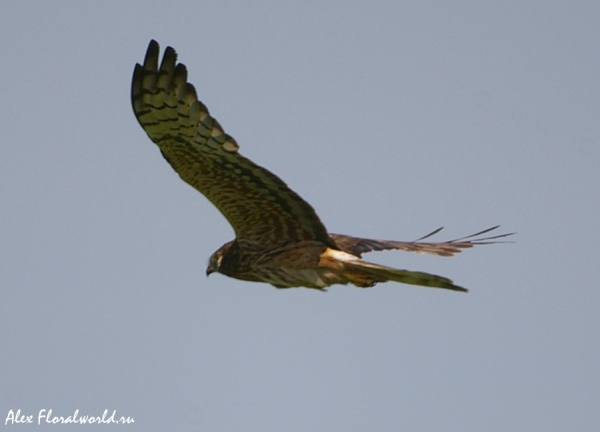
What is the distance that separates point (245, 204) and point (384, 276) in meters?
1.29

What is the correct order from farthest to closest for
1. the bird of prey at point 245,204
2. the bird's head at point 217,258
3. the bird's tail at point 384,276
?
the bird's head at point 217,258, the bird of prey at point 245,204, the bird's tail at point 384,276

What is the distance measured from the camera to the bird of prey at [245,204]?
852 cm

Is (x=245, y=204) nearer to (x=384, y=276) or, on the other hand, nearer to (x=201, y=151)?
(x=201, y=151)

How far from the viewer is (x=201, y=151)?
8633 millimetres

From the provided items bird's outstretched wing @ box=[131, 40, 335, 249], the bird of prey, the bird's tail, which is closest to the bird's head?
the bird of prey

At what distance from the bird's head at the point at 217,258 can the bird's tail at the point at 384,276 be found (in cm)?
122

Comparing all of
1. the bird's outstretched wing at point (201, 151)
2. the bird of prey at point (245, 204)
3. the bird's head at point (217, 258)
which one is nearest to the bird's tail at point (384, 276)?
the bird of prey at point (245, 204)

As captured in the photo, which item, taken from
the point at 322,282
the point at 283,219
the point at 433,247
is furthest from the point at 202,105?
Answer: the point at 433,247

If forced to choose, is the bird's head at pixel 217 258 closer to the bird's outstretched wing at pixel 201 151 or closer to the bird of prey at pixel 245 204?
the bird of prey at pixel 245 204

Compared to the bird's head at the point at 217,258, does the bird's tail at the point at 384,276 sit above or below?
below

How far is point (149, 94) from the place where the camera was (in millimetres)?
8508

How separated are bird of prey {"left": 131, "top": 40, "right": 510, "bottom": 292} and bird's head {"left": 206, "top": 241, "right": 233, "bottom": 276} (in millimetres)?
12

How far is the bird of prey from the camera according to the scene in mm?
8516

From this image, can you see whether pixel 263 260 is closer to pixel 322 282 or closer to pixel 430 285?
pixel 322 282
